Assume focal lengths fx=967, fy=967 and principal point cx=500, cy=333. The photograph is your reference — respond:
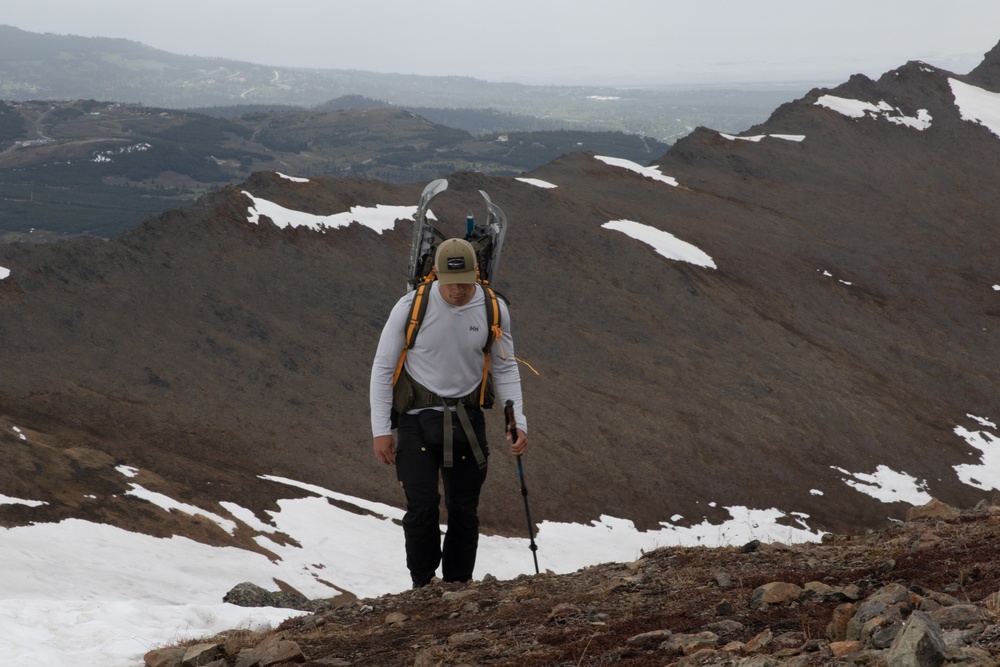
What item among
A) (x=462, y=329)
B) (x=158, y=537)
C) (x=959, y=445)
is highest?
(x=462, y=329)

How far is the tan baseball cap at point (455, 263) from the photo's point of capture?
319 inches

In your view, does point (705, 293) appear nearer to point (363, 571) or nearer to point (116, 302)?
point (116, 302)

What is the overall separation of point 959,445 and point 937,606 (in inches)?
1653

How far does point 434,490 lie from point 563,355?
3514cm

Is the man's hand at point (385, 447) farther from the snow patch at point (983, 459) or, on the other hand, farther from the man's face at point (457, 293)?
the snow patch at point (983, 459)

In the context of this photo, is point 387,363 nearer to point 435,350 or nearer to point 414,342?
point 414,342

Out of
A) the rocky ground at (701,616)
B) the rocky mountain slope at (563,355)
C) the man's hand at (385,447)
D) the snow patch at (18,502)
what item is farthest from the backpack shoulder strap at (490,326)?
the snow patch at (18,502)

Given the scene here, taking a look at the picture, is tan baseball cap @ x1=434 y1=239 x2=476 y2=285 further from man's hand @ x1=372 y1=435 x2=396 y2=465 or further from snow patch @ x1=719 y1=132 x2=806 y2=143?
snow patch @ x1=719 y1=132 x2=806 y2=143

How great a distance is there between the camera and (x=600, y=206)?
58.0 m

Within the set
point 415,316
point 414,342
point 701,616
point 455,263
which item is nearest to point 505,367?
point 414,342

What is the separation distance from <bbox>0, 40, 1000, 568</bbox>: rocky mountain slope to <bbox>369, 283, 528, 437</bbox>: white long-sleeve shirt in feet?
45.1

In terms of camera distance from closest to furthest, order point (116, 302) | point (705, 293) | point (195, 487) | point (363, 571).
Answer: point (363, 571)
point (195, 487)
point (116, 302)
point (705, 293)

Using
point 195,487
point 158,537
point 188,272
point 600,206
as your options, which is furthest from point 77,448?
point 600,206

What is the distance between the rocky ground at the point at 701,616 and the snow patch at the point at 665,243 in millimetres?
45750
